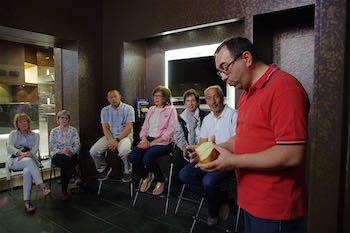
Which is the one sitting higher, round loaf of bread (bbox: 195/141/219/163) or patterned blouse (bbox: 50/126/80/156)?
round loaf of bread (bbox: 195/141/219/163)

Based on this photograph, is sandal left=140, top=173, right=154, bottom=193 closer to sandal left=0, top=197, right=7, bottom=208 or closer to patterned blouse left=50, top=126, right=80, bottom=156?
patterned blouse left=50, top=126, right=80, bottom=156

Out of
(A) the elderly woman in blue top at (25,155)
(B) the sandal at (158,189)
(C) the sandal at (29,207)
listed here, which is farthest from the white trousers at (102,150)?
(C) the sandal at (29,207)

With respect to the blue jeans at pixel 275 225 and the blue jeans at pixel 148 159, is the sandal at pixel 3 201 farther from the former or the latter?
the blue jeans at pixel 275 225

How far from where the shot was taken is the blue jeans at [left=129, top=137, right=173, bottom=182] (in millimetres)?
Answer: 3031

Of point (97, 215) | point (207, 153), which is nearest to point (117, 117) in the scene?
point (97, 215)

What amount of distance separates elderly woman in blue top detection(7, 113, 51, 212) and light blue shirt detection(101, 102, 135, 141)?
3.03 feet

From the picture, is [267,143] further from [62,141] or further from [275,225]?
[62,141]

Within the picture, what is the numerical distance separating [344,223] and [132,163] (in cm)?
264

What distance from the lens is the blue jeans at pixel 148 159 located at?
9.95 feet

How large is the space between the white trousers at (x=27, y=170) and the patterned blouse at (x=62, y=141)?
0.34 metres

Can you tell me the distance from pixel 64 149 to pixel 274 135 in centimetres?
305

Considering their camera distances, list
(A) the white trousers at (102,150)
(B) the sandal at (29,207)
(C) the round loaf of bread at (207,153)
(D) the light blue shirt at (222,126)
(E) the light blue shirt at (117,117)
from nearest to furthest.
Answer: (C) the round loaf of bread at (207,153) → (D) the light blue shirt at (222,126) → (B) the sandal at (29,207) → (A) the white trousers at (102,150) → (E) the light blue shirt at (117,117)

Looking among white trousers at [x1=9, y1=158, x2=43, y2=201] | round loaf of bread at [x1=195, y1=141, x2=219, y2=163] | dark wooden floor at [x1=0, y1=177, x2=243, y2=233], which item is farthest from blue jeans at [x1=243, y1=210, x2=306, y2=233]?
white trousers at [x1=9, y1=158, x2=43, y2=201]

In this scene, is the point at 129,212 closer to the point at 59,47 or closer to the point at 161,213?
the point at 161,213
